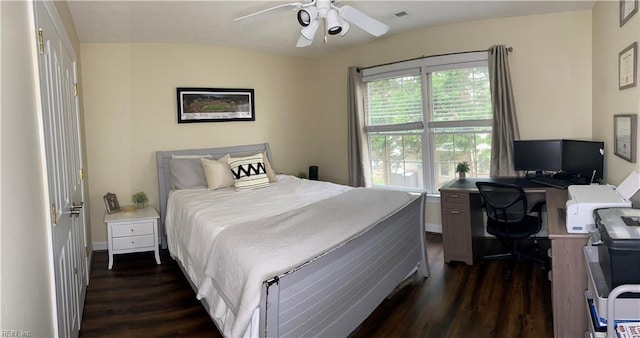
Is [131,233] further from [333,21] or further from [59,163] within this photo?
[333,21]

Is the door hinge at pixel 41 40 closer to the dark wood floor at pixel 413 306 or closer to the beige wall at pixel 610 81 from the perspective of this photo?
the dark wood floor at pixel 413 306

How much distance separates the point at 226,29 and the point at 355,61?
182cm

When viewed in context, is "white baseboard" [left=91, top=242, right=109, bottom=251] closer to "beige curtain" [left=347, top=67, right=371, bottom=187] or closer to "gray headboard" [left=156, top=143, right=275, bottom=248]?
"gray headboard" [left=156, top=143, right=275, bottom=248]

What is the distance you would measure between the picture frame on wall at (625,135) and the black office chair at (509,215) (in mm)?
741

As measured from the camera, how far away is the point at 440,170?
15.4 feet

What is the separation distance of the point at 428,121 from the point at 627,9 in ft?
7.56

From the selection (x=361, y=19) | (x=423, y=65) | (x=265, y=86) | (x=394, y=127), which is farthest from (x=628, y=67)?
(x=265, y=86)

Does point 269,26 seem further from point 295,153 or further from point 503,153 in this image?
point 503,153

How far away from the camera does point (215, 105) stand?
15.8 feet

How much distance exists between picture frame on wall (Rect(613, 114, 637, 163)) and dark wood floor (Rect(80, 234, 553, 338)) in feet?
3.73

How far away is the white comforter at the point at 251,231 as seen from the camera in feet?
6.63

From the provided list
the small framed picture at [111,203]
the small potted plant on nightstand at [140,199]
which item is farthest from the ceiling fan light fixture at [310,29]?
the small framed picture at [111,203]

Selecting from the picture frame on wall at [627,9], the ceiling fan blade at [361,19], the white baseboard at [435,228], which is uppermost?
the ceiling fan blade at [361,19]

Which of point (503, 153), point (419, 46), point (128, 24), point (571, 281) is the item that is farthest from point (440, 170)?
point (128, 24)
